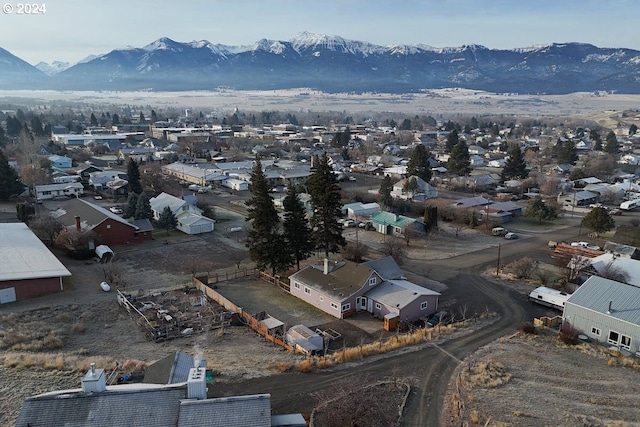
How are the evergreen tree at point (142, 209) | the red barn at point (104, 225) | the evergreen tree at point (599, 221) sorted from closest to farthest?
the red barn at point (104, 225)
the evergreen tree at point (599, 221)
the evergreen tree at point (142, 209)

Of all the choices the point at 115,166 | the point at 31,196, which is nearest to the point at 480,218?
the point at 31,196

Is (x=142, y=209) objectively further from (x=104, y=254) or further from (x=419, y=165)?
(x=419, y=165)

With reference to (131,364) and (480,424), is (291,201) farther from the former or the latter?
(480,424)

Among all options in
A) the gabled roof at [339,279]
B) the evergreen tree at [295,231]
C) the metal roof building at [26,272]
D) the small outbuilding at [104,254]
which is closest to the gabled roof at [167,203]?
the small outbuilding at [104,254]

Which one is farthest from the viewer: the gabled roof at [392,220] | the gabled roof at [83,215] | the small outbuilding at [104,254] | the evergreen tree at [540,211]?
the evergreen tree at [540,211]

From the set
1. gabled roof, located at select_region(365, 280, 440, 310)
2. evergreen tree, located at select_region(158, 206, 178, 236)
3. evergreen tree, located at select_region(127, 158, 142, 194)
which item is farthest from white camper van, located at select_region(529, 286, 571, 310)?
evergreen tree, located at select_region(127, 158, 142, 194)

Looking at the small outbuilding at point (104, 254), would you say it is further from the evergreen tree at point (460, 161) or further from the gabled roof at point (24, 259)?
the evergreen tree at point (460, 161)

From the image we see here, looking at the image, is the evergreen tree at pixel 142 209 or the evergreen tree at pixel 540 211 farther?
the evergreen tree at pixel 540 211
